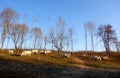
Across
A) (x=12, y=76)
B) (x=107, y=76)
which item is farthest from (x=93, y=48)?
(x=12, y=76)

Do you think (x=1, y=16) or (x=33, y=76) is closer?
(x=33, y=76)

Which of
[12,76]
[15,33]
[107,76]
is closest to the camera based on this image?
[12,76]

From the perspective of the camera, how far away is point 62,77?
2128 centimetres

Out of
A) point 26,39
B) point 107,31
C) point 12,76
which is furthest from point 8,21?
point 12,76

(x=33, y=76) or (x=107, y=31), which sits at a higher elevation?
(x=107, y=31)

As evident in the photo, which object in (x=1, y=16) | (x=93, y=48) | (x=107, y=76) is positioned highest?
(x=1, y=16)

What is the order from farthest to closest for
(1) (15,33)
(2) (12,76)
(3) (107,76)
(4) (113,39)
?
(1) (15,33), (4) (113,39), (3) (107,76), (2) (12,76)

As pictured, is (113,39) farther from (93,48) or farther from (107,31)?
(93,48)

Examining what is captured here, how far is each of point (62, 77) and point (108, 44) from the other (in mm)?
40620

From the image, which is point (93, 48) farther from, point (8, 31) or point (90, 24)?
point (8, 31)

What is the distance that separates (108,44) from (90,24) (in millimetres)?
10725

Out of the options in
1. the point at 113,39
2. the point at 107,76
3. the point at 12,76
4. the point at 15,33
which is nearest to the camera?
the point at 12,76

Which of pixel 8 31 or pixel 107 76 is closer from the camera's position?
pixel 107 76

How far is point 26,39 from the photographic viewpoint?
2564 inches
